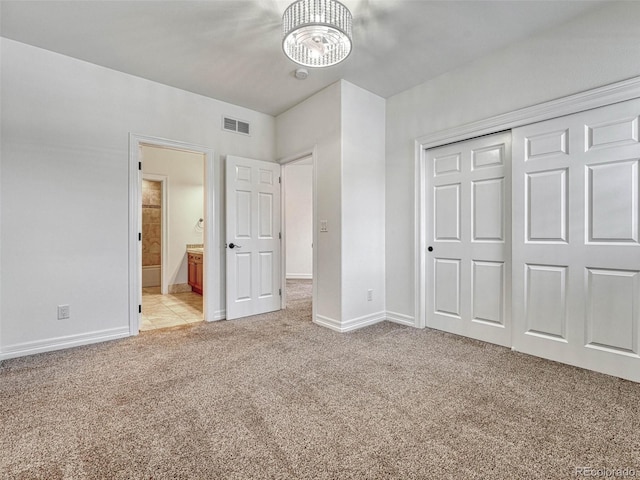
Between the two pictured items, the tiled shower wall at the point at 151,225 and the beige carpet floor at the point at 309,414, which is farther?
the tiled shower wall at the point at 151,225

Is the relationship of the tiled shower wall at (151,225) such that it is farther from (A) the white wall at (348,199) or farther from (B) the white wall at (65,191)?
(A) the white wall at (348,199)

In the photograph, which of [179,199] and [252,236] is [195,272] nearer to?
[179,199]

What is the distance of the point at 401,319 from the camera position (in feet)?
11.8

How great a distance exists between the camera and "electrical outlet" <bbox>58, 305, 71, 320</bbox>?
2.82 meters

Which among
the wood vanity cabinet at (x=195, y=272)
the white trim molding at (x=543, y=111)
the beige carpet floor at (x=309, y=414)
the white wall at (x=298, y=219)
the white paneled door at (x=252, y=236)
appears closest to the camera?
the beige carpet floor at (x=309, y=414)

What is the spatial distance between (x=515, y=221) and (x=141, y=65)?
3811 millimetres

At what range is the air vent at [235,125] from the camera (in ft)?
12.8

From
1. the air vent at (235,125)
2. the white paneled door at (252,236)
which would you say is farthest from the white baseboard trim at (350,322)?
the air vent at (235,125)

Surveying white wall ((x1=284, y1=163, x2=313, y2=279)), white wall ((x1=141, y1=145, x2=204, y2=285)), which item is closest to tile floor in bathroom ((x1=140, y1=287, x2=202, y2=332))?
white wall ((x1=141, y1=145, x2=204, y2=285))

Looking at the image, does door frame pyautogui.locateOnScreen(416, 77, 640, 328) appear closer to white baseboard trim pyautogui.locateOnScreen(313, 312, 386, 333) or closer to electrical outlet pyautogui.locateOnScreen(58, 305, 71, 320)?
white baseboard trim pyautogui.locateOnScreen(313, 312, 386, 333)

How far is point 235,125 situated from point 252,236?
1.45 m

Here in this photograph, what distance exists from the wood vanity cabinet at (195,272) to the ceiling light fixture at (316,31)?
384 cm

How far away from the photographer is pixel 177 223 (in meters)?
5.74

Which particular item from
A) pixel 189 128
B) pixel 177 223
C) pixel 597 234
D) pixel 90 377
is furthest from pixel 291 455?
pixel 177 223
